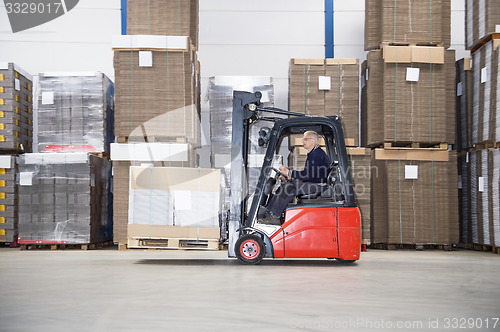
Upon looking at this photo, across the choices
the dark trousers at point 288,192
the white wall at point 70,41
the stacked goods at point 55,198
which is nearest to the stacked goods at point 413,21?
the dark trousers at point 288,192

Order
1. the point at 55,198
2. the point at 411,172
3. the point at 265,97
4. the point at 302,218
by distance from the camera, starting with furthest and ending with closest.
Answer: the point at 265,97
the point at 411,172
the point at 55,198
the point at 302,218

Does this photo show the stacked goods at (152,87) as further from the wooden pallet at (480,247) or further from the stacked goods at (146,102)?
the wooden pallet at (480,247)

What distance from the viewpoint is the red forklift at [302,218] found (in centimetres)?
539

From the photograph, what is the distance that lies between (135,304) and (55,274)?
1824 millimetres

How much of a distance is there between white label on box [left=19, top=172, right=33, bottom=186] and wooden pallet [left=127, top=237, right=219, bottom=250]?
2297mm

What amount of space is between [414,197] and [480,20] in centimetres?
262

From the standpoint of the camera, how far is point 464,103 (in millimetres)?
8312

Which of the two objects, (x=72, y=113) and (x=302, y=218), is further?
(x=72, y=113)

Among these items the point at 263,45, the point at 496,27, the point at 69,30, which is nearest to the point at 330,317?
the point at 496,27

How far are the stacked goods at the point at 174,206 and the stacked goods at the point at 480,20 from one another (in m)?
4.17

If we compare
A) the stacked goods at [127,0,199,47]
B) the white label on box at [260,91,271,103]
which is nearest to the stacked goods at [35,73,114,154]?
the stacked goods at [127,0,199,47]

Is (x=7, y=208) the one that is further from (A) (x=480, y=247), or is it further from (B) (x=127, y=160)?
(A) (x=480, y=247)

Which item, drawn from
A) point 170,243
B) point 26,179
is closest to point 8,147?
point 26,179

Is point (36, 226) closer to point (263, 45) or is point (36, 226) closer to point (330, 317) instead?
point (263, 45)
